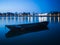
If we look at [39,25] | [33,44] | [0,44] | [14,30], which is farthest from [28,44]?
[39,25]

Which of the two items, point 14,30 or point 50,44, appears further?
point 14,30

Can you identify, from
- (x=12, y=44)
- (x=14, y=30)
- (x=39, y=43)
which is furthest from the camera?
(x=14, y=30)

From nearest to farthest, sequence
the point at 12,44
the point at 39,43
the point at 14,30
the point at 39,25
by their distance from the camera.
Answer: the point at 12,44 → the point at 39,43 → the point at 14,30 → the point at 39,25

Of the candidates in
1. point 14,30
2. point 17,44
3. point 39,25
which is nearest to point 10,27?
point 14,30

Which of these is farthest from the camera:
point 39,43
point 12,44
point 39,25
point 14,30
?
point 39,25

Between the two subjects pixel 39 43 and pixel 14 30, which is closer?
pixel 39 43

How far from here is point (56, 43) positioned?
162 inches

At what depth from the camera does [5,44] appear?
3.90 metres

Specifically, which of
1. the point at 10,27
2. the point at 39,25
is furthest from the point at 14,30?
the point at 39,25

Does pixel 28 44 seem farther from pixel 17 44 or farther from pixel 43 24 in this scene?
pixel 43 24

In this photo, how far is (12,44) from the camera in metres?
3.87

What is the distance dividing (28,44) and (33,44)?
0.14 m

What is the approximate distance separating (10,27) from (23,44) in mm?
3096

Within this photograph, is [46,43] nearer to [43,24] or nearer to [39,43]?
[39,43]
